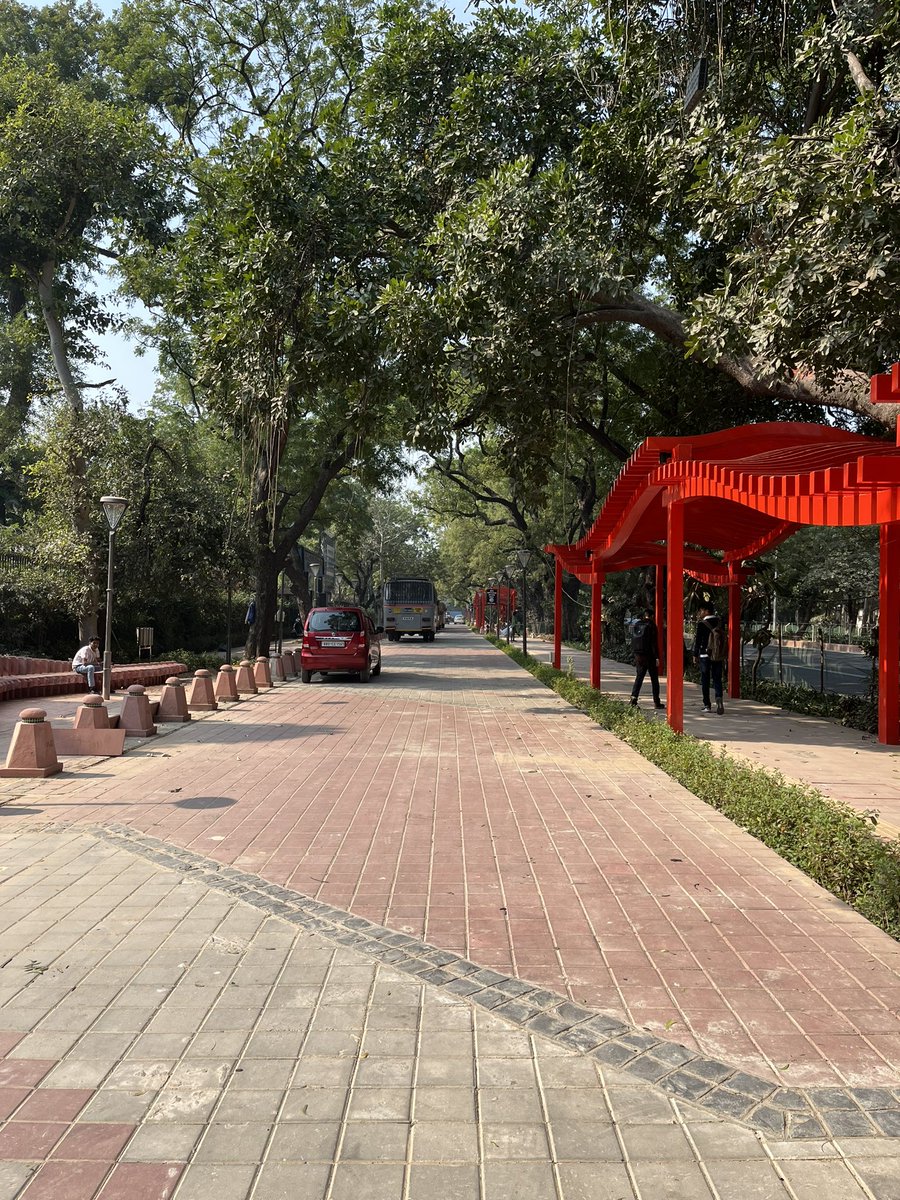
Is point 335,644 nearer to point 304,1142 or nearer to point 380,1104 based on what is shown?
point 380,1104

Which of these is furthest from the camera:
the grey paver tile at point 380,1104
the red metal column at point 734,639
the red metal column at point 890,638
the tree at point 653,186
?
the red metal column at point 734,639

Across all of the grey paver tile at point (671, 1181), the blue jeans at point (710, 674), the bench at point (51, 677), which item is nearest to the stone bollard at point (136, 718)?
the bench at point (51, 677)

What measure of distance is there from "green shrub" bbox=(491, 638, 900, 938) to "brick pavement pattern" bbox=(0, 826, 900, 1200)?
8.22ft

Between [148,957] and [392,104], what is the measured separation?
47.9ft

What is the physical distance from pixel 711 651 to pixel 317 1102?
1216cm

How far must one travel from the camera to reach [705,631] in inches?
579

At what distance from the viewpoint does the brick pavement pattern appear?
2.75 metres

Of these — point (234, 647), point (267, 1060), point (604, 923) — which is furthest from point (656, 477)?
point (234, 647)

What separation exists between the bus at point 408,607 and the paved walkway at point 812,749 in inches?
1199

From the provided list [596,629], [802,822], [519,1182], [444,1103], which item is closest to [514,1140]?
[519,1182]

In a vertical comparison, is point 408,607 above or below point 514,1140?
above

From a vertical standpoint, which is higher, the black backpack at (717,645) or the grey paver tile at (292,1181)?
the black backpack at (717,645)

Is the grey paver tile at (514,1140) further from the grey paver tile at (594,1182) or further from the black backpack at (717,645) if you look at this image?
the black backpack at (717,645)

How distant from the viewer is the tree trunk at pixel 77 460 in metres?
21.7
